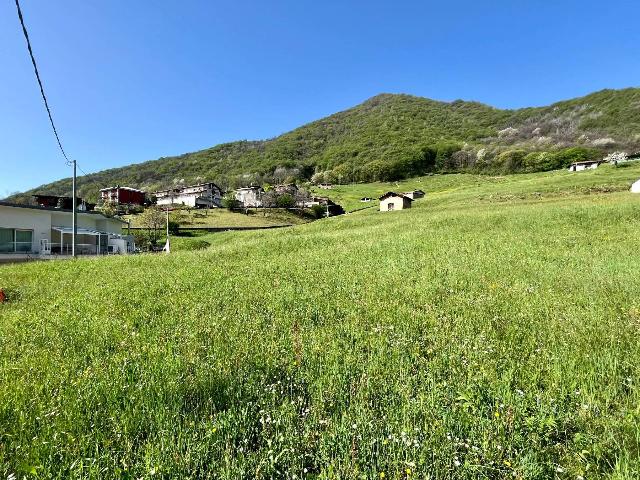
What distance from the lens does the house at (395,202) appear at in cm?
6072

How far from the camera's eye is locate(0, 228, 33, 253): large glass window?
29766 millimetres

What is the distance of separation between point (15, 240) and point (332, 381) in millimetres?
38893

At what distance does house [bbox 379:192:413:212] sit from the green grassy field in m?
52.3

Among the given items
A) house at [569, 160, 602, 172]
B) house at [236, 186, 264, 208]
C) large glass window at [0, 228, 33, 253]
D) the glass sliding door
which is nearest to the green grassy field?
large glass window at [0, 228, 33, 253]

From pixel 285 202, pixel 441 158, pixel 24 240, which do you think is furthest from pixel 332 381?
pixel 441 158

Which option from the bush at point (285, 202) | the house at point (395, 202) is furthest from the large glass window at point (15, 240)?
the bush at point (285, 202)

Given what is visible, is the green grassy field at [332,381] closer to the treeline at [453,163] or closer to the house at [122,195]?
the house at [122,195]

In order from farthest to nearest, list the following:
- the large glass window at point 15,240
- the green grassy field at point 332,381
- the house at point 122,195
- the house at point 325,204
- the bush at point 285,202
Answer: the house at point 122,195
the bush at point 285,202
the house at point 325,204
the large glass window at point 15,240
the green grassy field at point 332,381

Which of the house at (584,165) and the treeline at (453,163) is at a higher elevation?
the treeline at (453,163)

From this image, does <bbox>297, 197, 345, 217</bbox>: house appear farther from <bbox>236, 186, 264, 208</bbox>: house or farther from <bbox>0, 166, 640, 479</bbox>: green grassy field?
<bbox>0, 166, 640, 479</bbox>: green grassy field

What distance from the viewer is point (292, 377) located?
4.15 m

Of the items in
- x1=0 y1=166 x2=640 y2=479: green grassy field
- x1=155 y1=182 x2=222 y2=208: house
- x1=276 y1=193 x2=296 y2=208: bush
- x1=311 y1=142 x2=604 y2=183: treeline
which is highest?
x1=311 y1=142 x2=604 y2=183: treeline

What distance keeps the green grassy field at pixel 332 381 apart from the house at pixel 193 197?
9860 cm

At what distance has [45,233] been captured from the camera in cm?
3316
